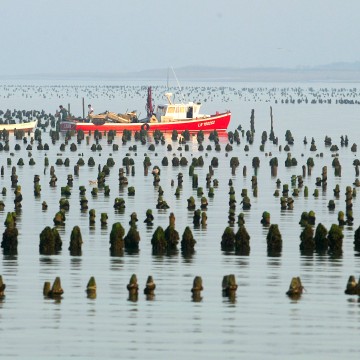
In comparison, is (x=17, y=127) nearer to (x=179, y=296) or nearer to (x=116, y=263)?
(x=116, y=263)

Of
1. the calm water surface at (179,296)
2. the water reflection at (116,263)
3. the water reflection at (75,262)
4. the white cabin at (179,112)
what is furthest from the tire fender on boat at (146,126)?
the water reflection at (116,263)

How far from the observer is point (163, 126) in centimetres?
14012

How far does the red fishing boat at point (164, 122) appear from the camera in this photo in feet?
460

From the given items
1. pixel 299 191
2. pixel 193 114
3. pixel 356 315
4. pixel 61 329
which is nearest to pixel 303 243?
pixel 356 315

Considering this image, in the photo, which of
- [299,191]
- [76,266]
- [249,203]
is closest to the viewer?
[76,266]

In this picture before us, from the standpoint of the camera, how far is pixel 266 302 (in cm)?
4772

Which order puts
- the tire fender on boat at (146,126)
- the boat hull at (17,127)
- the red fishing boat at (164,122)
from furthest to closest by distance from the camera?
1. the red fishing boat at (164,122)
2. the tire fender on boat at (146,126)
3. the boat hull at (17,127)

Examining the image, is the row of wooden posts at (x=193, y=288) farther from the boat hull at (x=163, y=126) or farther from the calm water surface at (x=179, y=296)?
the boat hull at (x=163, y=126)

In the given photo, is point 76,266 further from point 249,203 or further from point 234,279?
point 249,203

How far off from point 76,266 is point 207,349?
14.2 meters

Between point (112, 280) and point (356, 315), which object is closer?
point (356, 315)

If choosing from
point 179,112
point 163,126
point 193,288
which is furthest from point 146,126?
point 193,288

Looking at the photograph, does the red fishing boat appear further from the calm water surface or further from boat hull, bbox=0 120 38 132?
the calm water surface

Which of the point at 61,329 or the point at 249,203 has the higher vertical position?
the point at 249,203
